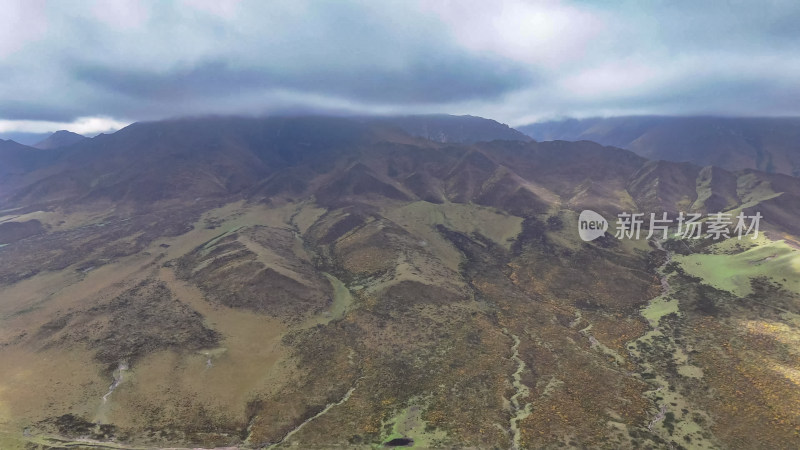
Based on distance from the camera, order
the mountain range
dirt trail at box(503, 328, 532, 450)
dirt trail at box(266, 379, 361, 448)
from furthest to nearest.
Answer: the mountain range → dirt trail at box(266, 379, 361, 448) → dirt trail at box(503, 328, 532, 450)

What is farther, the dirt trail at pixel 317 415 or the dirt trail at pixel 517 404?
the dirt trail at pixel 317 415

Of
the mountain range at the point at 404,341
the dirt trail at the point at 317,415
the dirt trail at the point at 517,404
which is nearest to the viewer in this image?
the dirt trail at the point at 517,404

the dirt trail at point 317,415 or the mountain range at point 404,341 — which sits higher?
the mountain range at point 404,341

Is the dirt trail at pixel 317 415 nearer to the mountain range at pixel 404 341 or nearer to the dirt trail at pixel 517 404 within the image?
the mountain range at pixel 404 341

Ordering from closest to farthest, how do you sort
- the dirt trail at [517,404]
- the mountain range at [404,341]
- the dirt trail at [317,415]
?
the dirt trail at [517,404] → the dirt trail at [317,415] → the mountain range at [404,341]

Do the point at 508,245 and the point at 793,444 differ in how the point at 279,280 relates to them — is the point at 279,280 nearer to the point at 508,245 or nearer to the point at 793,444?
the point at 508,245

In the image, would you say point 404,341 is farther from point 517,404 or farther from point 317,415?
point 517,404

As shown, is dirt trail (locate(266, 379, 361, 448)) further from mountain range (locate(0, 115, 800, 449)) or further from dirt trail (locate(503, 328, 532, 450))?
dirt trail (locate(503, 328, 532, 450))

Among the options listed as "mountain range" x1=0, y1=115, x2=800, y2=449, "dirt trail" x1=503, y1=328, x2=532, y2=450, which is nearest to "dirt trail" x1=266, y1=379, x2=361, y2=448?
"mountain range" x1=0, y1=115, x2=800, y2=449

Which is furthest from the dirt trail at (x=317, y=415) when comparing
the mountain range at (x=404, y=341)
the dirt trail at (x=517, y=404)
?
the dirt trail at (x=517, y=404)

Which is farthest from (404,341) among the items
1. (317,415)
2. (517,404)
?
(517,404)

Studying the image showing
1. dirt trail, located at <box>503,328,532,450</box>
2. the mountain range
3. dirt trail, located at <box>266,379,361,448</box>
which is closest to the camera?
dirt trail, located at <box>503,328,532,450</box>
